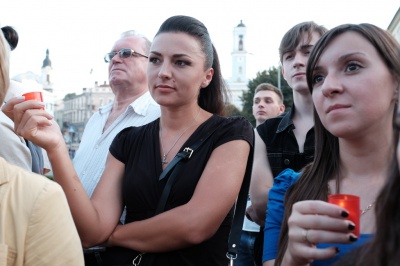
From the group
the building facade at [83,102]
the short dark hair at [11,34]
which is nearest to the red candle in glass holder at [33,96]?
the short dark hair at [11,34]

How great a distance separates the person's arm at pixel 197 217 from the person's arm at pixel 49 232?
23.8 inches

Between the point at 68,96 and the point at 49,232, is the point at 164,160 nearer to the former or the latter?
the point at 49,232

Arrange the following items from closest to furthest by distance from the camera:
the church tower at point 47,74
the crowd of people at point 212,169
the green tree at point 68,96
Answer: the crowd of people at point 212,169 → the church tower at point 47,74 → the green tree at point 68,96

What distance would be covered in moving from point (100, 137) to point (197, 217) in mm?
1423

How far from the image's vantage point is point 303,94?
3.25 metres

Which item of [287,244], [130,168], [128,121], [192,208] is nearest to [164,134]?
[130,168]

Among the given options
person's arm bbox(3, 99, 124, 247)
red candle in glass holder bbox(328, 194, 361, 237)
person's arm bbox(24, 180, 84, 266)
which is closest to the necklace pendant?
person's arm bbox(3, 99, 124, 247)

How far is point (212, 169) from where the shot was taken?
2355 millimetres

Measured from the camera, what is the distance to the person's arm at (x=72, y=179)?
2.13 metres

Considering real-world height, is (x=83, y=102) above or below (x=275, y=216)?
above

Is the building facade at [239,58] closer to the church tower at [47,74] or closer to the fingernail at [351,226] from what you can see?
the church tower at [47,74]

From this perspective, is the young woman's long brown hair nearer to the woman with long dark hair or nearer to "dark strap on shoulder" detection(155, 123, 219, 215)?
the woman with long dark hair

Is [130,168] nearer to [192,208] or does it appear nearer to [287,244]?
[192,208]

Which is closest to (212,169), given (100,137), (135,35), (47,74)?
(100,137)
